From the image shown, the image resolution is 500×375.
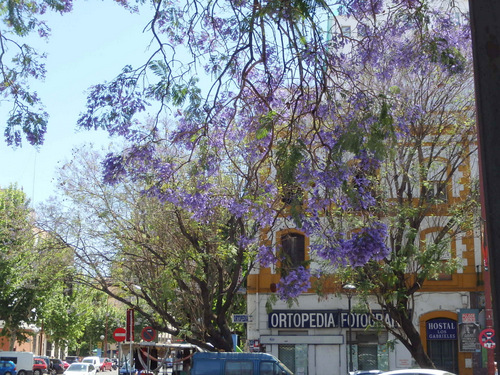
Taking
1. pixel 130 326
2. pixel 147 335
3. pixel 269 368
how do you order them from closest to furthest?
1. pixel 269 368
2. pixel 130 326
3. pixel 147 335

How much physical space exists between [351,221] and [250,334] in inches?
660

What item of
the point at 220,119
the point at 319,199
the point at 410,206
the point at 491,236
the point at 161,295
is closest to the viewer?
the point at 491,236

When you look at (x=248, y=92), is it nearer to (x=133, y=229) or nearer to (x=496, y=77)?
(x=496, y=77)

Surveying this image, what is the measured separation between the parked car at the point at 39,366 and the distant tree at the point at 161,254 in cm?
2828

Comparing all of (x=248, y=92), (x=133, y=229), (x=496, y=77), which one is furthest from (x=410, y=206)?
(x=496, y=77)

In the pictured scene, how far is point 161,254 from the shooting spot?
2427 cm

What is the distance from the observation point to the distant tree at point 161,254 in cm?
2245

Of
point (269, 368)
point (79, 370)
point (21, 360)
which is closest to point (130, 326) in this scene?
point (269, 368)

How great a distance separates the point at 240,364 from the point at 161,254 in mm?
4901

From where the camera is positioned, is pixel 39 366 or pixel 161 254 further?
pixel 39 366

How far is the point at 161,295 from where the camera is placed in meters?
23.1

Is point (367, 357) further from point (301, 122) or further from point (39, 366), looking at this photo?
point (39, 366)

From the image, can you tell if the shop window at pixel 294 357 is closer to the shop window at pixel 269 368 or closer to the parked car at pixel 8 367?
the shop window at pixel 269 368

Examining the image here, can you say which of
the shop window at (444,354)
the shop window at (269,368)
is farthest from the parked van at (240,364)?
the shop window at (444,354)
